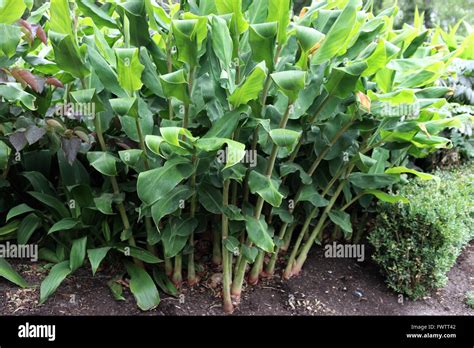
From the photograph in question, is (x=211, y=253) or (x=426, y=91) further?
(x=211, y=253)

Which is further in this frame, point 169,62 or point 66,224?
point 66,224

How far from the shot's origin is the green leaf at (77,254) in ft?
8.04

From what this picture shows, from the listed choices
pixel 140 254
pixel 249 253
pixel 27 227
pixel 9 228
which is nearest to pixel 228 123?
pixel 249 253

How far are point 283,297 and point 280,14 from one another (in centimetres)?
157

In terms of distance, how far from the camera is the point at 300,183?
2748 millimetres

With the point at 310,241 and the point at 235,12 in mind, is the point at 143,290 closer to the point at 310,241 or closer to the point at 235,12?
the point at 310,241

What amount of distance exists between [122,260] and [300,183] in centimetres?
115

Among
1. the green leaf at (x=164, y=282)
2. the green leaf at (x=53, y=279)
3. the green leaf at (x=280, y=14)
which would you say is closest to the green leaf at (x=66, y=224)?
the green leaf at (x=53, y=279)

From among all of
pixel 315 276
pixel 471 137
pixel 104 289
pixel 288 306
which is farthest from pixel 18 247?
pixel 471 137

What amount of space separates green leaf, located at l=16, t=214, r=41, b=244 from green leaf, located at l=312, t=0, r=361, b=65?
70.7 inches

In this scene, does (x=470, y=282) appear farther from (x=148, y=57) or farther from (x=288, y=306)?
(x=148, y=57)

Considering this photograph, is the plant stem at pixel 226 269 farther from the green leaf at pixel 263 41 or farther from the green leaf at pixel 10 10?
the green leaf at pixel 10 10

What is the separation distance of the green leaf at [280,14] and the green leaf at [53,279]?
1.64 metres

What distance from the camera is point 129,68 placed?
1986 millimetres
